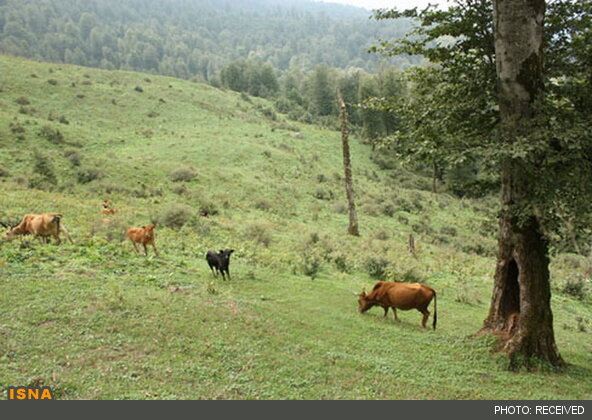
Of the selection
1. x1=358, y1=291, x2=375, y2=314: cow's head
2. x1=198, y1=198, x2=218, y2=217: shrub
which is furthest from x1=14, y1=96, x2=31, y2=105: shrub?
x1=358, y1=291, x2=375, y2=314: cow's head

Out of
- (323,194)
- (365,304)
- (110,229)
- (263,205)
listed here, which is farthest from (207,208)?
(365,304)

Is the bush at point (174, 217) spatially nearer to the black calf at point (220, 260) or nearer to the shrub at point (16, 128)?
the black calf at point (220, 260)

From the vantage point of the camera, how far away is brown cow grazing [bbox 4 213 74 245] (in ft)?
38.9

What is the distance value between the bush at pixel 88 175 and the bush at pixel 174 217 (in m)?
9.86

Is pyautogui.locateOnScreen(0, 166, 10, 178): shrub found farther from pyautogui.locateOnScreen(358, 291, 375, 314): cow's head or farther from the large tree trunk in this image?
the large tree trunk

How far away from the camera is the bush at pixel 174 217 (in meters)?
18.8

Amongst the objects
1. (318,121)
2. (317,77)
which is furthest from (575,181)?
(317,77)

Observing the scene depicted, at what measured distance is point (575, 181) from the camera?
257 inches

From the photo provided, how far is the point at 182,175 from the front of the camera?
30500 millimetres

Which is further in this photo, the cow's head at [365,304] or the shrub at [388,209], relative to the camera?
the shrub at [388,209]

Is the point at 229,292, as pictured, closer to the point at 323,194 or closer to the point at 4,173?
the point at 4,173

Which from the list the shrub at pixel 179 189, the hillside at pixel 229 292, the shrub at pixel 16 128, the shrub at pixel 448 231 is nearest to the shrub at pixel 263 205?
the hillside at pixel 229 292
